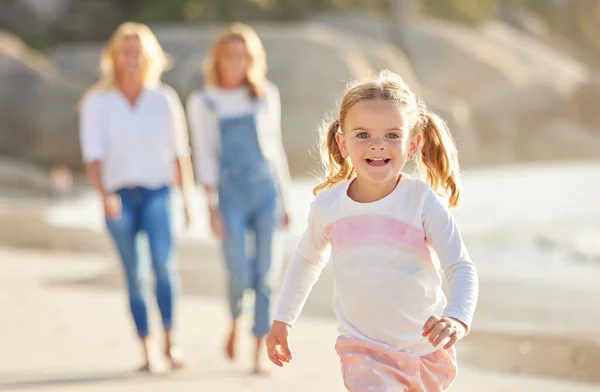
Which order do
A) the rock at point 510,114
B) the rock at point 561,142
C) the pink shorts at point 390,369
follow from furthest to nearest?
the rock at point 561,142 → the rock at point 510,114 → the pink shorts at point 390,369

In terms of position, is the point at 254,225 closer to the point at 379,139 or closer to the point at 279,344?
the point at 279,344

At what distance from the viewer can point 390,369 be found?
3.22m

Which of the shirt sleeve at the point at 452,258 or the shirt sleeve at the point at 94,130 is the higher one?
the shirt sleeve at the point at 94,130

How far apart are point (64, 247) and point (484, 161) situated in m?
19.5

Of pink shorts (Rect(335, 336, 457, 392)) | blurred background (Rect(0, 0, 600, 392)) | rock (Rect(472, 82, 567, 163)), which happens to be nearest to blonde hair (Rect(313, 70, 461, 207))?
pink shorts (Rect(335, 336, 457, 392))

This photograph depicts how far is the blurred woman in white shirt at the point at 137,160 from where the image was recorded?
588cm

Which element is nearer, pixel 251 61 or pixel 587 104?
pixel 251 61

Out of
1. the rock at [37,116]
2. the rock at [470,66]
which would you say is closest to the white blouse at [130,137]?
the rock at [37,116]

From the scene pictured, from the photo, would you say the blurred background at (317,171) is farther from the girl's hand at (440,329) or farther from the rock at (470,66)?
the girl's hand at (440,329)

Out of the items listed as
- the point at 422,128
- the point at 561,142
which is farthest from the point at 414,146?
the point at 561,142

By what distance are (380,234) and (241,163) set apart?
8.87ft

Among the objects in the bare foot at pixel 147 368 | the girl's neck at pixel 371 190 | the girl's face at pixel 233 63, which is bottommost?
the bare foot at pixel 147 368

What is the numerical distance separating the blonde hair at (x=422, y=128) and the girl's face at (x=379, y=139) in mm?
33

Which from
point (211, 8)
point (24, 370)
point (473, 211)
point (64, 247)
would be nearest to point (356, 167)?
point (24, 370)
